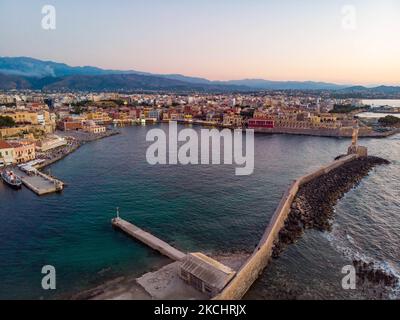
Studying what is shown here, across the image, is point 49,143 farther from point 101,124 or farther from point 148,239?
point 148,239


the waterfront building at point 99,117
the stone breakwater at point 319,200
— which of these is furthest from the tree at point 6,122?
the stone breakwater at point 319,200

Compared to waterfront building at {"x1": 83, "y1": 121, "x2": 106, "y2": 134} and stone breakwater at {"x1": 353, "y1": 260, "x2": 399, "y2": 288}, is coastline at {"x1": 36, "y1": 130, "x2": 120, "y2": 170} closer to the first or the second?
waterfront building at {"x1": 83, "y1": 121, "x2": 106, "y2": 134}

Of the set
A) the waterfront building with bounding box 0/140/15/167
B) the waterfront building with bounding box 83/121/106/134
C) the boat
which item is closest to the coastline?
the waterfront building with bounding box 83/121/106/134

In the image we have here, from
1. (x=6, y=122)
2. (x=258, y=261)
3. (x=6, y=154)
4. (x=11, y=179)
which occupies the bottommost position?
(x=258, y=261)

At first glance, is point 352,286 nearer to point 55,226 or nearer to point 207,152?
point 55,226

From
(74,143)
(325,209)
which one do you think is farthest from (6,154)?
(325,209)
